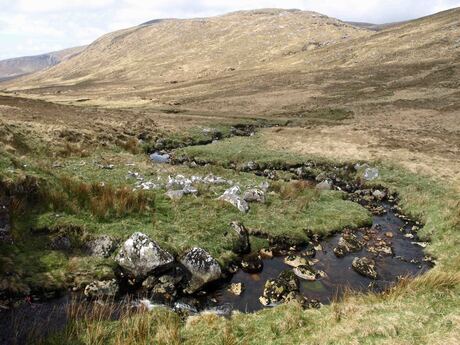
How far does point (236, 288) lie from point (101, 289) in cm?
499

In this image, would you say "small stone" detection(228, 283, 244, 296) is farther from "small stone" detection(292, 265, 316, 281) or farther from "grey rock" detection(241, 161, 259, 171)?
"grey rock" detection(241, 161, 259, 171)

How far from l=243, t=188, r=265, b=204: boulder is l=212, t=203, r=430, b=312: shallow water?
15.1 feet

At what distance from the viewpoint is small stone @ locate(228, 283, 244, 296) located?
1562cm

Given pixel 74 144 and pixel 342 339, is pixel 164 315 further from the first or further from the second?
pixel 74 144

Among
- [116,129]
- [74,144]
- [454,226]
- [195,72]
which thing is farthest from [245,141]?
[195,72]

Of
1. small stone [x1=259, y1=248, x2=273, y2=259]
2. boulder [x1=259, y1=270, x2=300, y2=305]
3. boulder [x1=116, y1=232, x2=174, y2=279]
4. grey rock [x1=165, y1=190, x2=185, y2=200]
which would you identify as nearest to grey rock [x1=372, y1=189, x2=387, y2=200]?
small stone [x1=259, y1=248, x2=273, y2=259]

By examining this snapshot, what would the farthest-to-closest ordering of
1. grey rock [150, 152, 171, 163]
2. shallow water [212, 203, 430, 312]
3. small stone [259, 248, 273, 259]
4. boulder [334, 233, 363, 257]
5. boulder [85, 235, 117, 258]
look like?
grey rock [150, 152, 171, 163] < boulder [334, 233, 363, 257] < small stone [259, 248, 273, 259] < boulder [85, 235, 117, 258] < shallow water [212, 203, 430, 312]

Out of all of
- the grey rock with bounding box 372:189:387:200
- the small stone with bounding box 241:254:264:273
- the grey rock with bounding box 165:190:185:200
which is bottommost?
the grey rock with bounding box 372:189:387:200

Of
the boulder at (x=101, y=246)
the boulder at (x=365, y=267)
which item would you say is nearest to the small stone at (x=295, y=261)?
the boulder at (x=365, y=267)

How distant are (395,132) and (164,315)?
1695 inches

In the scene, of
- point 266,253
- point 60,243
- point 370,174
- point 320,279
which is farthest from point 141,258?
point 370,174

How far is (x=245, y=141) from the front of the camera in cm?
4488

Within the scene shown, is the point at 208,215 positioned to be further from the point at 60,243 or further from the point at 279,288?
the point at 60,243

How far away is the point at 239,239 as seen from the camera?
61.8 ft
